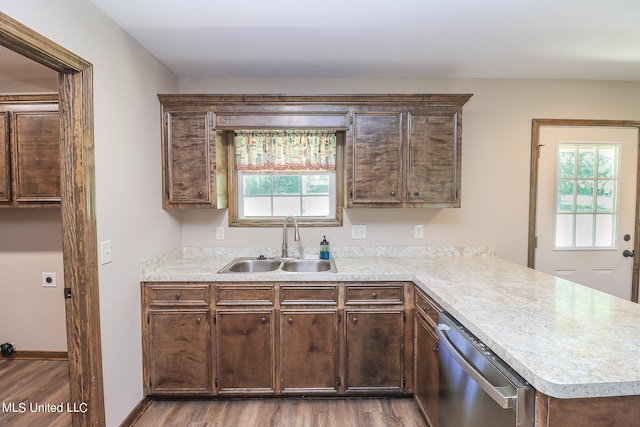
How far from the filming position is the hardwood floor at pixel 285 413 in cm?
207

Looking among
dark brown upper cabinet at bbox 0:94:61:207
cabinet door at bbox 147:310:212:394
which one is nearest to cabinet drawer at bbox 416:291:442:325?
cabinet door at bbox 147:310:212:394

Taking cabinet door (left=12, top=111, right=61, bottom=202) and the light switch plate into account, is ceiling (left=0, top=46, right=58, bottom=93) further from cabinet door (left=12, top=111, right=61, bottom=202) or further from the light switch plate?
the light switch plate

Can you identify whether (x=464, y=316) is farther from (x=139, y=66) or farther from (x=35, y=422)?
(x=35, y=422)

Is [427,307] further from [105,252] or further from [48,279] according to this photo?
[48,279]

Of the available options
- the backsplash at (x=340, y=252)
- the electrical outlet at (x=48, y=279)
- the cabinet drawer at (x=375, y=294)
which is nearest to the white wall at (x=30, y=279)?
the electrical outlet at (x=48, y=279)

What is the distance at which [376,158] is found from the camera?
2531 mm

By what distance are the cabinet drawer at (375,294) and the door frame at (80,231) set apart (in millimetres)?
1526

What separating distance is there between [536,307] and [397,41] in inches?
71.0

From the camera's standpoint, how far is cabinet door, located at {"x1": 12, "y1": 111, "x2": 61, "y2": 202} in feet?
8.18

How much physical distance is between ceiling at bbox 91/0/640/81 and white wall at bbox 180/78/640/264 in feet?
0.33

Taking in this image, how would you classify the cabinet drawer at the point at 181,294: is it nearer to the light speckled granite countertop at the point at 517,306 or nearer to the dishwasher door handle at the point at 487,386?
the light speckled granite countertop at the point at 517,306

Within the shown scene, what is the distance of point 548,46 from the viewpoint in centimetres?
224

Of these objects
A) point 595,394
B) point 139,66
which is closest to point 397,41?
point 139,66

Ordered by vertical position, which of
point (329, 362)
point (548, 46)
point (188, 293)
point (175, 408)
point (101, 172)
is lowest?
point (175, 408)
